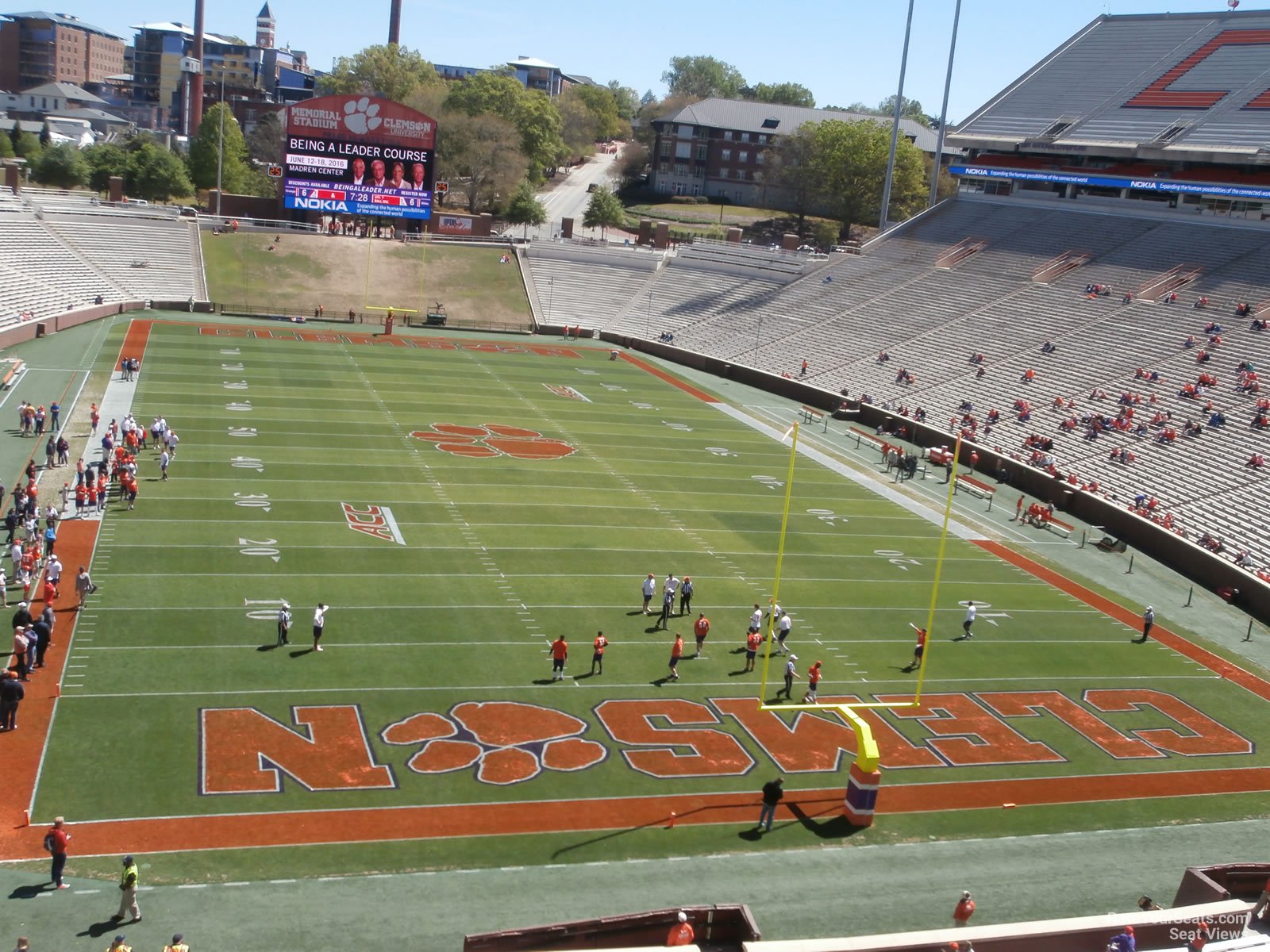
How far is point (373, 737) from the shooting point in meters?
19.2

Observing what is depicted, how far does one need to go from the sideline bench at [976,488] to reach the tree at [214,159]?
6597 centimetres

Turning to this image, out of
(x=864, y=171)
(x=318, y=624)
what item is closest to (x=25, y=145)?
(x=864, y=171)

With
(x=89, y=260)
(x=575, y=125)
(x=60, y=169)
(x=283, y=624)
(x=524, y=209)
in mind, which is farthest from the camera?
(x=575, y=125)

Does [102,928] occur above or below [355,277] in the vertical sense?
below

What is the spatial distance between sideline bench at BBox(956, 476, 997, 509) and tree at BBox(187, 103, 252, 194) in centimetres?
6597

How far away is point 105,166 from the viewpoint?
8606cm

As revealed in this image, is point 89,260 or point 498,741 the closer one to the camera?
point 498,741

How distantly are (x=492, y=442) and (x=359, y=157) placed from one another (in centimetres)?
3215

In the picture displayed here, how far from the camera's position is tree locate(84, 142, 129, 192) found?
84.9 metres

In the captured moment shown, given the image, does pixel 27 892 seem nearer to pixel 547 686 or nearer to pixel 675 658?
pixel 547 686

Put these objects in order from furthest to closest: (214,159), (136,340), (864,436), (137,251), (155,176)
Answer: (214,159) → (155,176) → (137,251) → (136,340) → (864,436)

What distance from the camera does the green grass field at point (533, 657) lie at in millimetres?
18172

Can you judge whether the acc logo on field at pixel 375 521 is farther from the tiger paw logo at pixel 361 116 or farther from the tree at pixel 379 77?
the tree at pixel 379 77

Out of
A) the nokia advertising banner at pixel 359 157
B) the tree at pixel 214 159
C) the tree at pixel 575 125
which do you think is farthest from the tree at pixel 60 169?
the tree at pixel 575 125
